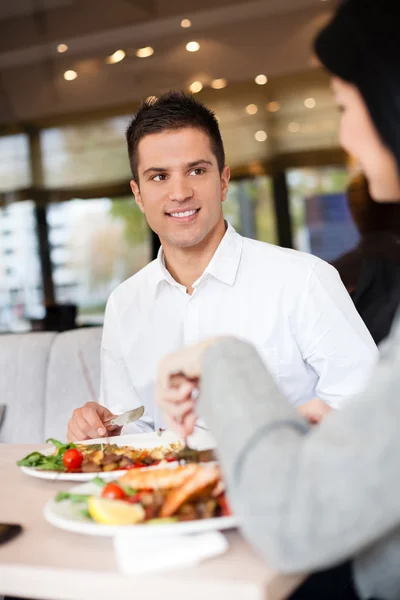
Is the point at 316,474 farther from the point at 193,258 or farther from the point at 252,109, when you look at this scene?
the point at 252,109

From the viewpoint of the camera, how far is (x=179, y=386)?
109 centimetres

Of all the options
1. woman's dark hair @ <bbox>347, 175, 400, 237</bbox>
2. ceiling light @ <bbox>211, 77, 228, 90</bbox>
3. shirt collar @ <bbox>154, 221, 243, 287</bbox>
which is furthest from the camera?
ceiling light @ <bbox>211, 77, 228, 90</bbox>

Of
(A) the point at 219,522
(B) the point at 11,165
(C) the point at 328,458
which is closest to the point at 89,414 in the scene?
(A) the point at 219,522

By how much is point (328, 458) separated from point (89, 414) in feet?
3.68

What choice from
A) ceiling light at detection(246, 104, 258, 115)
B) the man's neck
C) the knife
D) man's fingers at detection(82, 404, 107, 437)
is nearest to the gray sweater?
the knife

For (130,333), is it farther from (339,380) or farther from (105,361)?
(339,380)

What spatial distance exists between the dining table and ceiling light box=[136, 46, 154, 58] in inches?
154

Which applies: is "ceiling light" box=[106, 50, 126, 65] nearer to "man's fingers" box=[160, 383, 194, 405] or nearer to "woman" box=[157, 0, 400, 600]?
"woman" box=[157, 0, 400, 600]

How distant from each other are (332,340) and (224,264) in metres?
0.38

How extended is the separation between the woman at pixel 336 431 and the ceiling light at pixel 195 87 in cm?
360

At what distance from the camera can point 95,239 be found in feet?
15.7

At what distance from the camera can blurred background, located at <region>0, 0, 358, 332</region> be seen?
4348mm

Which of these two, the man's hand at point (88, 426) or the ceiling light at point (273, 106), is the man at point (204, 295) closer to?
the man's hand at point (88, 426)

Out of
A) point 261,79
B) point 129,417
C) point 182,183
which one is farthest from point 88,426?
point 261,79
